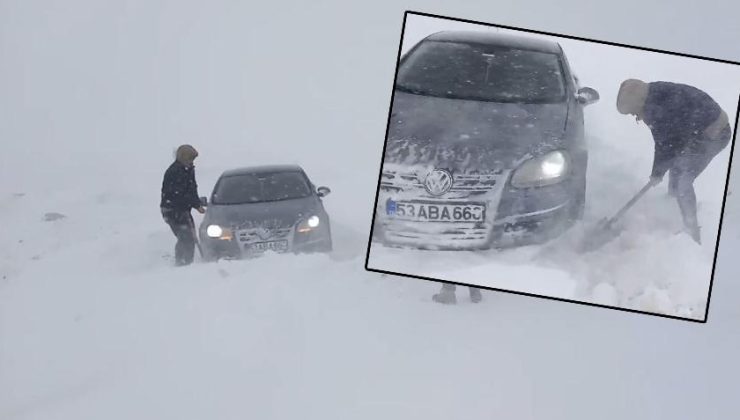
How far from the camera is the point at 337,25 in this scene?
3.83 metres

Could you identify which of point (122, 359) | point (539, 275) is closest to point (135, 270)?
point (122, 359)

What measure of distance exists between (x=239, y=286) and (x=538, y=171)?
1610mm

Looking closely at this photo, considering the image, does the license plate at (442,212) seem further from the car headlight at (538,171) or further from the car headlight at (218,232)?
the car headlight at (218,232)

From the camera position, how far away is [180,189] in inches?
149

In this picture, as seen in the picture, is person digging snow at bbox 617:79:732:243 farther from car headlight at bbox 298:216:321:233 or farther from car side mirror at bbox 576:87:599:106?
car headlight at bbox 298:216:321:233

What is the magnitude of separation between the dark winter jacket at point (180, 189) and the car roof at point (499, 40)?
1458mm

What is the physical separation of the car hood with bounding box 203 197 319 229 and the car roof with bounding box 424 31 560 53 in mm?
1097

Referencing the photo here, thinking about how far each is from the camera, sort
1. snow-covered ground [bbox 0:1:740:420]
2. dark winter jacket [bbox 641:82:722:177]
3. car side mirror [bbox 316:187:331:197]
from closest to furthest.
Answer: snow-covered ground [bbox 0:1:740:420] → dark winter jacket [bbox 641:82:722:177] → car side mirror [bbox 316:187:331:197]

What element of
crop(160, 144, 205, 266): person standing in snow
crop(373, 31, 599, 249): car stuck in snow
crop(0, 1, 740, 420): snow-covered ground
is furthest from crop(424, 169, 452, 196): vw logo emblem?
crop(160, 144, 205, 266): person standing in snow

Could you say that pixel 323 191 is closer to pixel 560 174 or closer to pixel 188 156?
pixel 188 156

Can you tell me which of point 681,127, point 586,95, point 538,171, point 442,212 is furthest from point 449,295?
point 681,127

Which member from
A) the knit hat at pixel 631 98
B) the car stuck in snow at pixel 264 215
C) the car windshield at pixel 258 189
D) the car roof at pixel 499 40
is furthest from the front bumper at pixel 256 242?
the knit hat at pixel 631 98

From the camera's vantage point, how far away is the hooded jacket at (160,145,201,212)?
148 inches

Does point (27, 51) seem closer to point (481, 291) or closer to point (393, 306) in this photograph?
point (393, 306)
